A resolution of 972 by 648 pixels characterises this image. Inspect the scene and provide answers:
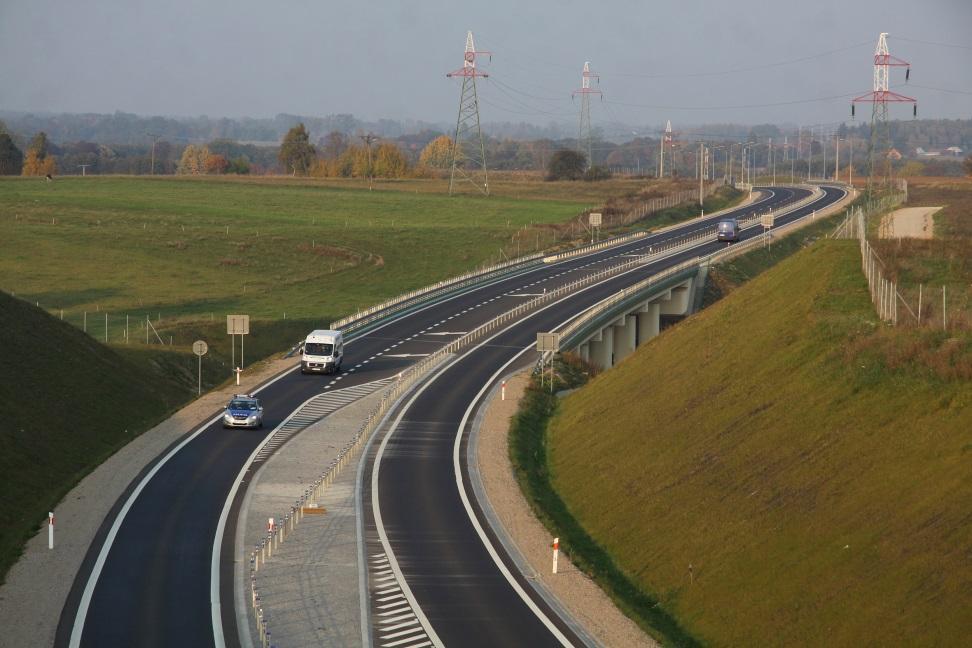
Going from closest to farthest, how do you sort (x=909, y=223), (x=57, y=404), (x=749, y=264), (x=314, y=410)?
(x=57, y=404)
(x=314, y=410)
(x=909, y=223)
(x=749, y=264)

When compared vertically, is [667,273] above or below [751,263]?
below

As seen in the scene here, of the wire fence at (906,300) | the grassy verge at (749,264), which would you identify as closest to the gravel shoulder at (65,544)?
the wire fence at (906,300)

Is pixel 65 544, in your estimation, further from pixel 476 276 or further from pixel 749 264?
pixel 749 264

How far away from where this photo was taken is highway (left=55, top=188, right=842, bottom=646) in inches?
1112

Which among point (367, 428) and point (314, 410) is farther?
point (314, 410)

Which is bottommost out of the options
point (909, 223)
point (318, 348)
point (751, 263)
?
point (318, 348)

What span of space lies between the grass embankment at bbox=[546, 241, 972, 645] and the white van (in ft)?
57.2

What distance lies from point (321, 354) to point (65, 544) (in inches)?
1210

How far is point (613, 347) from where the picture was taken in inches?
3307

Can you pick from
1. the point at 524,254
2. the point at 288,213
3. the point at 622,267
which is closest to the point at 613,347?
the point at 622,267

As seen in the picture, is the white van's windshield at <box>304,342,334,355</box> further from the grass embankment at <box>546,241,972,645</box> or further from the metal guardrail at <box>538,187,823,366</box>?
the grass embankment at <box>546,241,972,645</box>

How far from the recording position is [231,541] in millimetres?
35219

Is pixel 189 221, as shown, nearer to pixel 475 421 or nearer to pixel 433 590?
pixel 475 421

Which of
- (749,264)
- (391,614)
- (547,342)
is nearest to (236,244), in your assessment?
(749,264)
